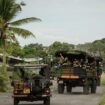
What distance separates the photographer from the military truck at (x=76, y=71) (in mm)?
36938

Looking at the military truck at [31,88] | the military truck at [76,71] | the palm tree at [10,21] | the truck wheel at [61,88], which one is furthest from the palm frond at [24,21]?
the military truck at [31,88]

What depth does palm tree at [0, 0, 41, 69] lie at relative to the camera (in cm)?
4525

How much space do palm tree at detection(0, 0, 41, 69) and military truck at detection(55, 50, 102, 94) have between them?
24.1 feet

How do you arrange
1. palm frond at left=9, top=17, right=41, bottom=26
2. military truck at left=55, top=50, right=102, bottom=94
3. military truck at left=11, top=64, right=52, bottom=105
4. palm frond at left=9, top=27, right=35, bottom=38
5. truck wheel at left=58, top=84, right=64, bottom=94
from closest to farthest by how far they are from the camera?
military truck at left=11, top=64, right=52, bottom=105 → military truck at left=55, top=50, right=102, bottom=94 → truck wheel at left=58, top=84, right=64, bottom=94 → palm frond at left=9, top=27, right=35, bottom=38 → palm frond at left=9, top=17, right=41, bottom=26

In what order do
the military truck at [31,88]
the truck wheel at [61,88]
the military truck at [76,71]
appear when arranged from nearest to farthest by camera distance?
1. the military truck at [31,88]
2. the military truck at [76,71]
3. the truck wheel at [61,88]

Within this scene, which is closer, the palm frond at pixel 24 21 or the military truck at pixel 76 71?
the military truck at pixel 76 71

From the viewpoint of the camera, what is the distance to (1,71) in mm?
43812

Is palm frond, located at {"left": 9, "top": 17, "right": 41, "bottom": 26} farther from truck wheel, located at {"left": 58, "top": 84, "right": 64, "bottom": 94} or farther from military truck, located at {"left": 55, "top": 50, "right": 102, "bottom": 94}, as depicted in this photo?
truck wheel, located at {"left": 58, "top": 84, "right": 64, "bottom": 94}

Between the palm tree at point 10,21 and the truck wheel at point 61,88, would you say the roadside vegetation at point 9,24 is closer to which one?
the palm tree at point 10,21

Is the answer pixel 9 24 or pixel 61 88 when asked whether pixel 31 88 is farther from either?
pixel 9 24

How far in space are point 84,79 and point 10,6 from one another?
37.7ft

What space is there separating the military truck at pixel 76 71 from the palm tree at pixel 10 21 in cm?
734

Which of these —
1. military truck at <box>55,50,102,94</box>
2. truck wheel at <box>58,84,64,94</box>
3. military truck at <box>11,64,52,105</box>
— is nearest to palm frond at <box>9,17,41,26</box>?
military truck at <box>55,50,102,94</box>

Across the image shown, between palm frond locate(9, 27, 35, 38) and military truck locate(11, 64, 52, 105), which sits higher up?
palm frond locate(9, 27, 35, 38)
